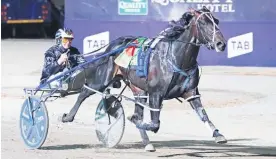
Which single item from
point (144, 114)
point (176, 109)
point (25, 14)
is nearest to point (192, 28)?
point (144, 114)

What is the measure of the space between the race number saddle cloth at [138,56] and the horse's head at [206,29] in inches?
21.2

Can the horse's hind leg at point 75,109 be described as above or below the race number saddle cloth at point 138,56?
below

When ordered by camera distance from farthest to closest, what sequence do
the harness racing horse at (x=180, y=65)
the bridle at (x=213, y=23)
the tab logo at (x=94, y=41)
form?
the tab logo at (x=94, y=41) → the harness racing horse at (x=180, y=65) → the bridle at (x=213, y=23)

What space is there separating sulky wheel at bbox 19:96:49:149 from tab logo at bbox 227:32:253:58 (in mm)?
10693

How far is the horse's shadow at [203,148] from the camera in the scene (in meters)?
10.1

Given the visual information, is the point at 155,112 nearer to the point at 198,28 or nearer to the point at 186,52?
the point at 186,52

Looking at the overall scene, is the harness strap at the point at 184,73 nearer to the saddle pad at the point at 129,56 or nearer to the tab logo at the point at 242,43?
the saddle pad at the point at 129,56

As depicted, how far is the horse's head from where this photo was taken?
29.7 feet

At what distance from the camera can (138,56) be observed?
9.82 m

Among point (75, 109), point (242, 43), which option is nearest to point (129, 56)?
point (75, 109)

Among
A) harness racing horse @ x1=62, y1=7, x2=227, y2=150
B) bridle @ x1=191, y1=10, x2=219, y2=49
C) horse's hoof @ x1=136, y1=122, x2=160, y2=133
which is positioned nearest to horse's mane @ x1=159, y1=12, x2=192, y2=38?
harness racing horse @ x1=62, y1=7, x2=227, y2=150

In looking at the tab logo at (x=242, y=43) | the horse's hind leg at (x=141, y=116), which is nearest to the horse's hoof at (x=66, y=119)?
the horse's hind leg at (x=141, y=116)

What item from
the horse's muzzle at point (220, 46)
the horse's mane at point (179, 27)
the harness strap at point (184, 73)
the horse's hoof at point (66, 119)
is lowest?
the horse's hoof at point (66, 119)

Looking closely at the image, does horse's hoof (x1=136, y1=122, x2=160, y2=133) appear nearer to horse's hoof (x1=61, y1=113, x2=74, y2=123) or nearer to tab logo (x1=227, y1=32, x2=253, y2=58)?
horse's hoof (x1=61, y1=113, x2=74, y2=123)
